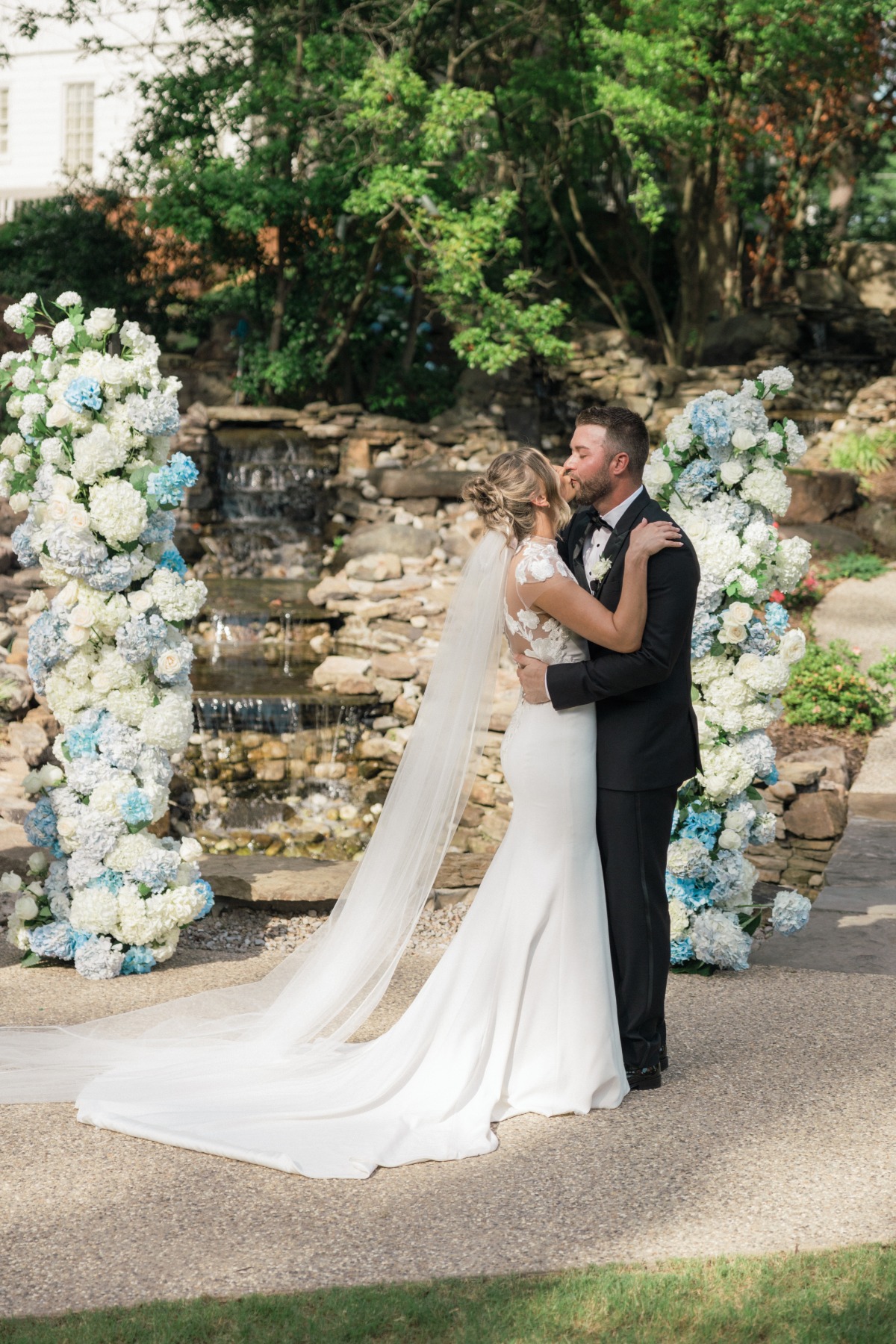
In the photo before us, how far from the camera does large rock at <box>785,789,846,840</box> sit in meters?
8.50

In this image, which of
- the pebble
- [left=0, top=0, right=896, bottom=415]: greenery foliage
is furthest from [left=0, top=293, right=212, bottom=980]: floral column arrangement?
[left=0, top=0, right=896, bottom=415]: greenery foliage

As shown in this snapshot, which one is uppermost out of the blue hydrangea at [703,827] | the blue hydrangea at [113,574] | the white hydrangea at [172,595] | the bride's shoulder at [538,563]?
the bride's shoulder at [538,563]

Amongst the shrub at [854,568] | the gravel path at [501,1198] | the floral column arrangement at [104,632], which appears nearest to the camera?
the gravel path at [501,1198]

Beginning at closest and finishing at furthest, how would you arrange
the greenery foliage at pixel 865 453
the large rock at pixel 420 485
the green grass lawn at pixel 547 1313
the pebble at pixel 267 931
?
the green grass lawn at pixel 547 1313 → the pebble at pixel 267 931 → the large rock at pixel 420 485 → the greenery foliage at pixel 865 453

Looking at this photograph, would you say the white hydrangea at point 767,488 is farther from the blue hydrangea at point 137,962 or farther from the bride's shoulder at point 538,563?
the blue hydrangea at point 137,962

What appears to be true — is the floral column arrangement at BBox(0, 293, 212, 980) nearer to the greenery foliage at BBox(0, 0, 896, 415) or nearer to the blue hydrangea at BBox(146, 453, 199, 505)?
the blue hydrangea at BBox(146, 453, 199, 505)

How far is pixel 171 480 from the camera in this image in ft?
17.4

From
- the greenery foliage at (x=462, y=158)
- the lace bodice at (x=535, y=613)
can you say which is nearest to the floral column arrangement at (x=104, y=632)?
the lace bodice at (x=535, y=613)

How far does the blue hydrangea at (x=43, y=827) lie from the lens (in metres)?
5.68

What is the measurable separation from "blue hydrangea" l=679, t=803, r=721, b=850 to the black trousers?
52.6 inches

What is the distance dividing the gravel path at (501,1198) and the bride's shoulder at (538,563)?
171 centimetres

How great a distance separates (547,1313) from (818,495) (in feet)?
45.7

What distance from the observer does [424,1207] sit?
354cm

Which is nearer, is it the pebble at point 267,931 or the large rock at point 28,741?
the pebble at point 267,931
